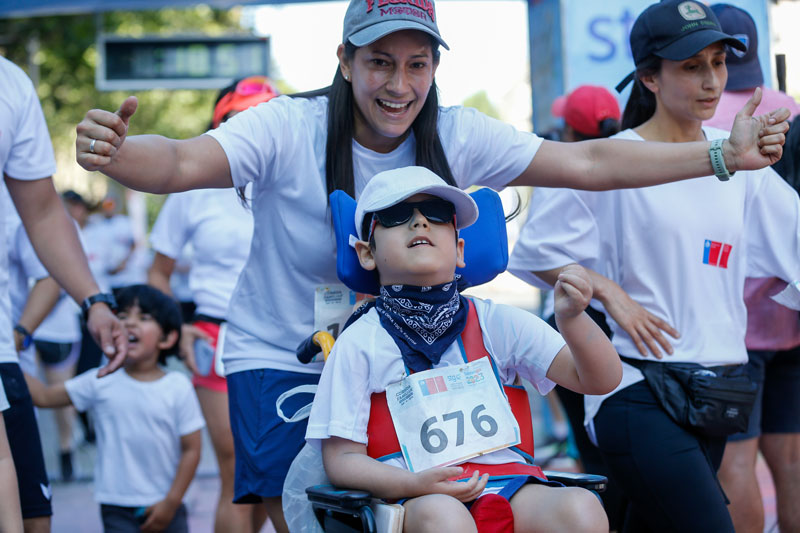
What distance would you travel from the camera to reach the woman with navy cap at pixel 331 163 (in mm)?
2955

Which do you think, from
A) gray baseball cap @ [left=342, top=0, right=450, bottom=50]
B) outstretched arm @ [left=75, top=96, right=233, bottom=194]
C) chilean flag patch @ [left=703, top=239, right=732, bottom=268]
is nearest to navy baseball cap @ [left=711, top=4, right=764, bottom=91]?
chilean flag patch @ [left=703, top=239, right=732, bottom=268]

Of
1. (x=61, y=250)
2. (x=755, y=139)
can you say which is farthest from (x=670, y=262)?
(x=61, y=250)

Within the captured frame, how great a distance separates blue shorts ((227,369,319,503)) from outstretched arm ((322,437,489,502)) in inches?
17.9

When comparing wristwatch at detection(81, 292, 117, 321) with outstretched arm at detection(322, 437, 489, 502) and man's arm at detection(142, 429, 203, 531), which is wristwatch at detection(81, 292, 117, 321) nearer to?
outstretched arm at detection(322, 437, 489, 502)

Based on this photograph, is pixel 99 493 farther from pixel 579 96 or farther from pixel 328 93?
pixel 579 96

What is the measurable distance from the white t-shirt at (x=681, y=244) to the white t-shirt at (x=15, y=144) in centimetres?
175

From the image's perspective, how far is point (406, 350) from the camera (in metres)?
2.76

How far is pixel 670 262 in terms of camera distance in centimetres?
338

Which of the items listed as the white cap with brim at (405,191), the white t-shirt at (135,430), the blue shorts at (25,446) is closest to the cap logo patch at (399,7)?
the white cap with brim at (405,191)

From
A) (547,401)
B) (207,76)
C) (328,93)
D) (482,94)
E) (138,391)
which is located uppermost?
(482,94)

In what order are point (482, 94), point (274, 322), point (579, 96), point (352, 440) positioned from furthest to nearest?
point (482, 94), point (579, 96), point (274, 322), point (352, 440)

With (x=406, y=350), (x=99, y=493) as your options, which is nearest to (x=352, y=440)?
(x=406, y=350)

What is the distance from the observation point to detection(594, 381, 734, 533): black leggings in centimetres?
319

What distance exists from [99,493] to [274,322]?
78.5 inches
